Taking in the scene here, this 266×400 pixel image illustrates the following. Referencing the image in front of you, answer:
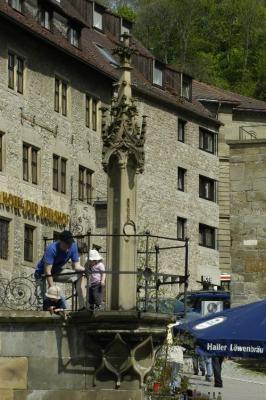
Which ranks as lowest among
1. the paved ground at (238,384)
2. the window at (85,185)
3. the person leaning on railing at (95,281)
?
the paved ground at (238,384)

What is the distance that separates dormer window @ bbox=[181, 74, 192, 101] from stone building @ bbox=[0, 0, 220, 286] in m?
0.06

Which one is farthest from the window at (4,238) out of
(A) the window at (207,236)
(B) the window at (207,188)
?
(B) the window at (207,188)

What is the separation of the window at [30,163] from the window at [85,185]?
3.66m

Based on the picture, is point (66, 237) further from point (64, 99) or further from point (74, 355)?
point (64, 99)

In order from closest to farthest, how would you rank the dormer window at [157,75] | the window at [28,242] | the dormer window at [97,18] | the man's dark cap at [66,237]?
the man's dark cap at [66,237] < the window at [28,242] < the dormer window at [157,75] < the dormer window at [97,18]

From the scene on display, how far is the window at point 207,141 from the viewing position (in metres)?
65.9

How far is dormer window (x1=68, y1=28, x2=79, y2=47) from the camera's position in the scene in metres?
55.7

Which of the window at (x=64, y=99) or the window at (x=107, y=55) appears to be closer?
the window at (x=64, y=99)

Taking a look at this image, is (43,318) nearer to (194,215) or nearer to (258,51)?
(194,215)

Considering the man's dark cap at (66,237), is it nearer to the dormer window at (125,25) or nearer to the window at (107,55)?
the window at (107,55)

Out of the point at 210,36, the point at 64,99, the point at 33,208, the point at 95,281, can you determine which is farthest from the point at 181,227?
the point at 95,281

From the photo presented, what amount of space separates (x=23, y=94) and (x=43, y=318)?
30777mm

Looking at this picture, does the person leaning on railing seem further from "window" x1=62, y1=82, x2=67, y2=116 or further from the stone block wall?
"window" x1=62, y1=82, x2=67, y2=116

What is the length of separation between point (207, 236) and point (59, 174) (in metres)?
13.8
